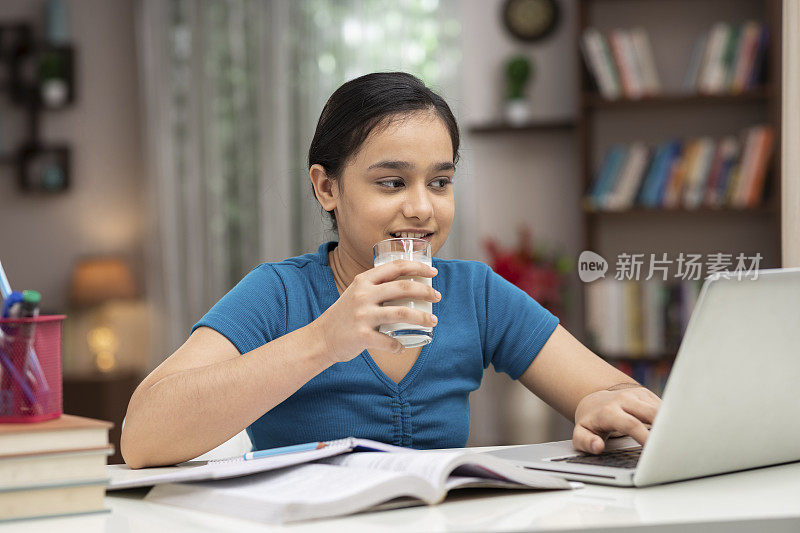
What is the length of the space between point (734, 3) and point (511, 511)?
146 inches

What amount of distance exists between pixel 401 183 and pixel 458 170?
2361 millimetres

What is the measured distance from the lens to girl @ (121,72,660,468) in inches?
46.5

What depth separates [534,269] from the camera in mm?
3881

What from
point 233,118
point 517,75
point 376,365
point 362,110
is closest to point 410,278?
point 376,365

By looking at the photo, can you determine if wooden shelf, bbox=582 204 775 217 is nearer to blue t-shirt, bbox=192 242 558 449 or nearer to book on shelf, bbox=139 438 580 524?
blue t-shirt, bbox=192 242 558 449

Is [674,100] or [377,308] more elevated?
[674,100]

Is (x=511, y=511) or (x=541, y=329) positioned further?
(x=541, y=329)

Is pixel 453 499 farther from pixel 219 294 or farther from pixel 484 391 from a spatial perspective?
pixel 219 294

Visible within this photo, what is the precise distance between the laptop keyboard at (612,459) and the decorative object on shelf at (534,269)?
2692 millimetres

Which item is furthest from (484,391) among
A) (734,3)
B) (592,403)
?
(592,403)

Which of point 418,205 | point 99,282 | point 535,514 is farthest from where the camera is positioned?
point 99,282

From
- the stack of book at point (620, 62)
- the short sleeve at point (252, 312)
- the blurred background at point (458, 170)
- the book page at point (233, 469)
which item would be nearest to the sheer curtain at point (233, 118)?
the blurred background at point (458, 170)

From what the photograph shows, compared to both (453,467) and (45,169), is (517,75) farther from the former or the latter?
(453,467)

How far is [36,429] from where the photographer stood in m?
0.83
